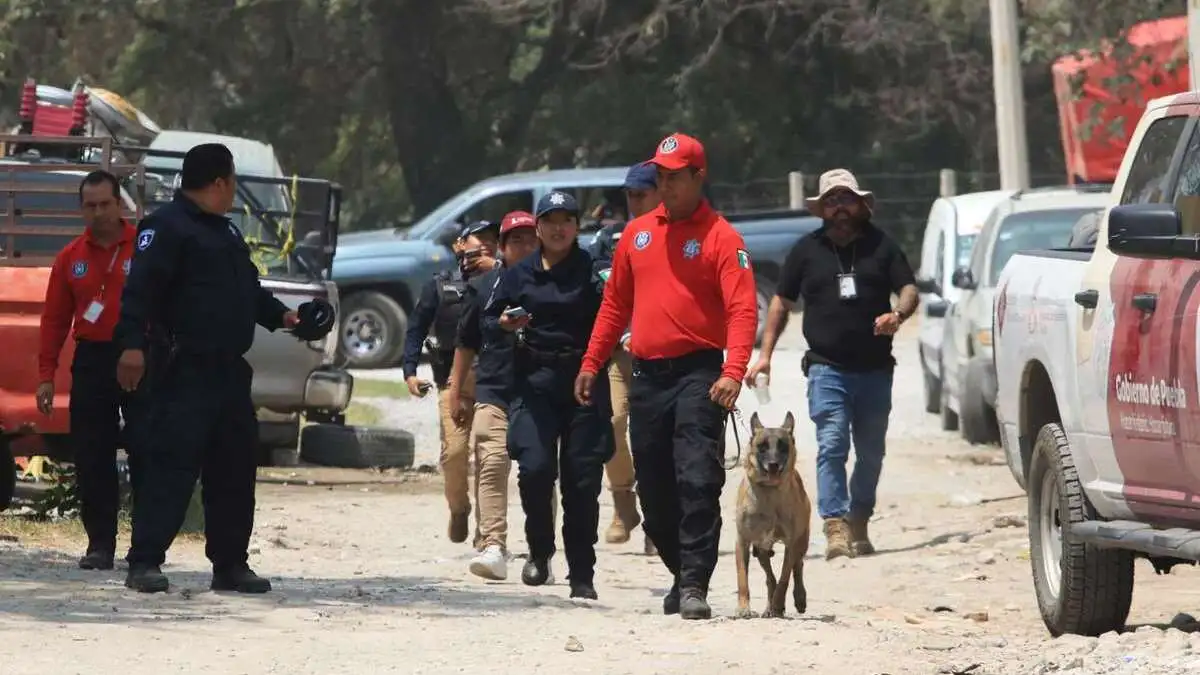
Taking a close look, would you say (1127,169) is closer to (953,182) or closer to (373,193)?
(953,182)

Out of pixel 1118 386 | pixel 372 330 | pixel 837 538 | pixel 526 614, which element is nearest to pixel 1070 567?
pixel 1118 386

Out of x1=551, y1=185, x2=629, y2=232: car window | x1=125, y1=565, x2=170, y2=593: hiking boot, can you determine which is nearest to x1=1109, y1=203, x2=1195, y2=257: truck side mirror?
x1=125, y1=565, x2=170, y2=593: hiking boot

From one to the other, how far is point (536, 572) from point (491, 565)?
→ 10.9 inches

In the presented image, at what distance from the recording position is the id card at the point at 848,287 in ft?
41.6

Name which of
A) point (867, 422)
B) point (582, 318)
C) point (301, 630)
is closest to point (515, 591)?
Result: point (582, 318)

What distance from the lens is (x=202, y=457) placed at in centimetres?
971

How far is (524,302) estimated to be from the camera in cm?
1060

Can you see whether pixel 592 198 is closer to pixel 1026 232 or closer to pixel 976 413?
pixel 976 413

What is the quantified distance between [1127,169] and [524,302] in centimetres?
277

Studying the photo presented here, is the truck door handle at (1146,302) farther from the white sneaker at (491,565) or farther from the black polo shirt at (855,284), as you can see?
the black polo shirt at (855,284)

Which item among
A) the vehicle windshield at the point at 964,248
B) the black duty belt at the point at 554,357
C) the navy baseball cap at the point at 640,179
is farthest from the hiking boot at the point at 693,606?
the vehicle windshield at the point at 964,248

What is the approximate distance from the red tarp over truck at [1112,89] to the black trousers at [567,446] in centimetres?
1009

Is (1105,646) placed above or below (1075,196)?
below

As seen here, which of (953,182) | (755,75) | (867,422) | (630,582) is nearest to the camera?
(630,582)
